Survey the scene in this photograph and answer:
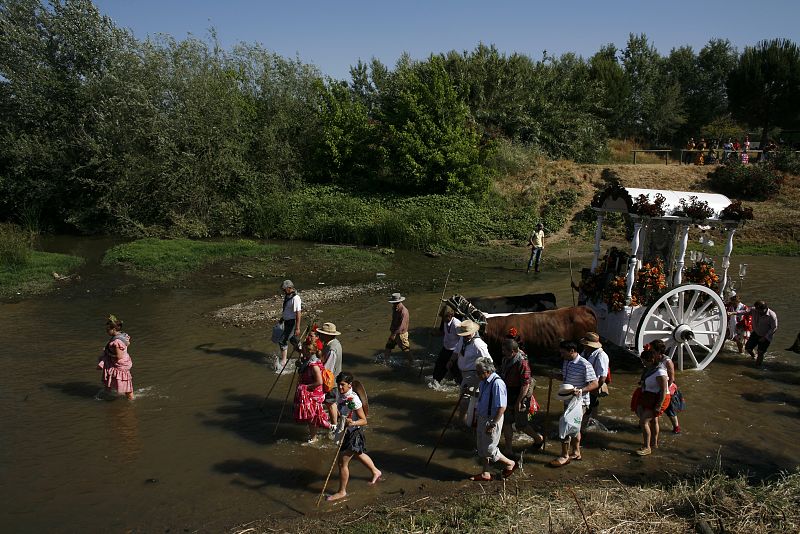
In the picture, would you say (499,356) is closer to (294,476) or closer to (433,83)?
(294,476)

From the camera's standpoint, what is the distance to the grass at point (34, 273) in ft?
52.3

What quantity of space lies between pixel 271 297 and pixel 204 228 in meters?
10.8

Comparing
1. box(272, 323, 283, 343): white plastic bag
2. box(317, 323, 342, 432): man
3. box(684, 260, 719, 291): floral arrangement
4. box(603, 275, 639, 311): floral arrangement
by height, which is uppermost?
box(684, 260, 719, 291): floral arrangement

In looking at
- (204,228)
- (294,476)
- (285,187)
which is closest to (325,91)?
(285,187)

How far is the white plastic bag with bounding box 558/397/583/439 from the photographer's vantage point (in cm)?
704

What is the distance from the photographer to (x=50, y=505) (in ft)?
21.5

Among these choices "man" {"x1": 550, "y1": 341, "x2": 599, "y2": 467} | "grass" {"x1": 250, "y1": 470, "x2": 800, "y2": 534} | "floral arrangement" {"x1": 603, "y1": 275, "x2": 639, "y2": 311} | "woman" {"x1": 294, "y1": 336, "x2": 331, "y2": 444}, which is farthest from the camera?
"floral arrangement" {"x1": 603, "y1": 275, "x2": 639, "y2": 311}

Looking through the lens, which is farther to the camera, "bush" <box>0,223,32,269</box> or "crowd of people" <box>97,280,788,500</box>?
"bush" <box>0,223,32,269</box>

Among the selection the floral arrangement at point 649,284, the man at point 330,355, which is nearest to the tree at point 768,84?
the floral arrangement at point 649,284

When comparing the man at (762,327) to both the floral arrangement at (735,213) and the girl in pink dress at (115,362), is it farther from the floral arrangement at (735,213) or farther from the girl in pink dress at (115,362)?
the girl in pink dress at (115,362)

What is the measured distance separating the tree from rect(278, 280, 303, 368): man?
3566cm

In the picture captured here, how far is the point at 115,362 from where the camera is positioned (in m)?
9.17

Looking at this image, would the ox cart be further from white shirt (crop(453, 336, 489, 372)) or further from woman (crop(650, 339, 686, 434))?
white shirt (crop(453, 336, 489, 372))

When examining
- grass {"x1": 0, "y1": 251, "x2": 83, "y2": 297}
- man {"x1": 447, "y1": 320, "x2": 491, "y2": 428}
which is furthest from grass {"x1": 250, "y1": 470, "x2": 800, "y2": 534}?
grass {"x1": 0, "y1": 251, "x2": 83, "y2": 297}
